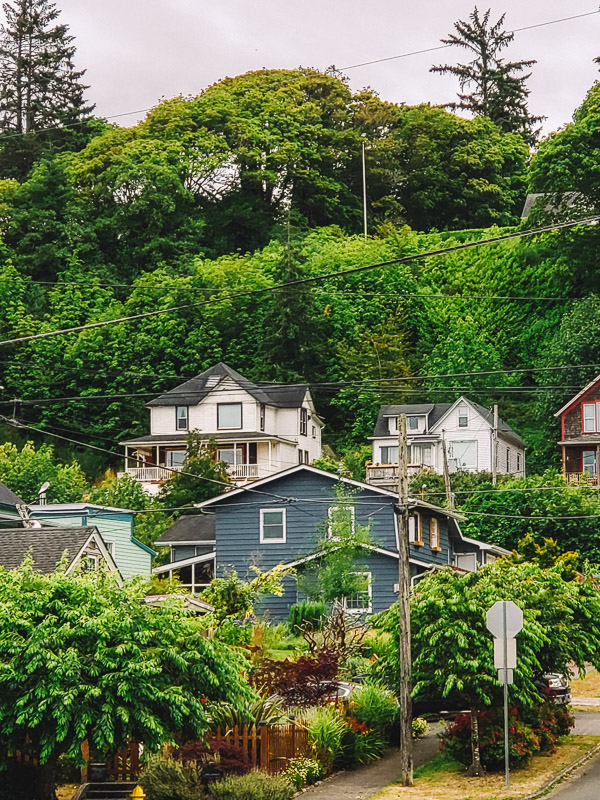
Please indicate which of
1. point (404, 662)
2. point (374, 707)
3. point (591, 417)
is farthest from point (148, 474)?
point (404, 662)

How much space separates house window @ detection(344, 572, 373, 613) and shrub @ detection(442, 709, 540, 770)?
19.4m

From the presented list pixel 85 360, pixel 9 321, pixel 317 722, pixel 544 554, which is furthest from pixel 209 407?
pixel 317 722

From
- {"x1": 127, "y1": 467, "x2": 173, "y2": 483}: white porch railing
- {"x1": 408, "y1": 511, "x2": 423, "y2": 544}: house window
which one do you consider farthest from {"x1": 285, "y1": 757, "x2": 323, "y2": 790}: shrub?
{"x1": 127, "y1": 467, "x2": 173, "y2": 483}: white porch railing

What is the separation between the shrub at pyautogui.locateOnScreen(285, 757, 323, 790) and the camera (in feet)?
81.8

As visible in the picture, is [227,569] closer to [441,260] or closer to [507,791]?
[507,791]

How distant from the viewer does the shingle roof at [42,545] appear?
29.2 m

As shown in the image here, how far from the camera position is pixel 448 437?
2613 inches


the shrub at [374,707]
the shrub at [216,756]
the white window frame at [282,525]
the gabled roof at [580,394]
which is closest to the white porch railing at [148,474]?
the white window frame at [282,525]

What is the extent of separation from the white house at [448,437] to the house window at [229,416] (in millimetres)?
6668

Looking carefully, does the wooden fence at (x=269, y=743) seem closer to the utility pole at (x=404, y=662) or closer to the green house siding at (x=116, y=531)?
the utility pole at (x=404, y=662)

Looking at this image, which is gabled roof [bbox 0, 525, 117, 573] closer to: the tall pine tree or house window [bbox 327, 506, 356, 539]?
house window [bbox 327, 506, 356, 539]

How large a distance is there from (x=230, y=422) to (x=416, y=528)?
20.9 meters

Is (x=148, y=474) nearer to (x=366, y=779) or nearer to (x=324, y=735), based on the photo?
(x=324, y=735)

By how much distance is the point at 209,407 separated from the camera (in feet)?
222
